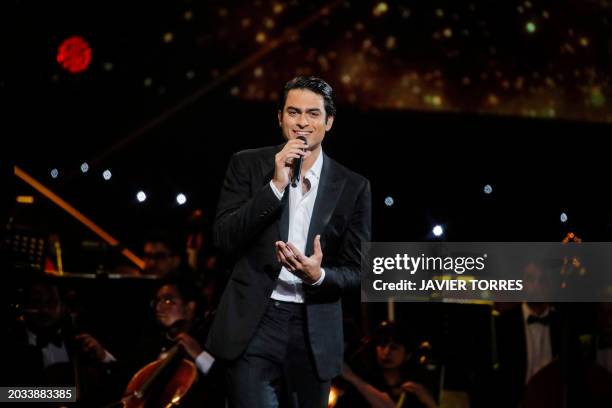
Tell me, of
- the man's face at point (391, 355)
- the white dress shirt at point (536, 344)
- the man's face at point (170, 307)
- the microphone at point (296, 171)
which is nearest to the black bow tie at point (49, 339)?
the man's face at point (170, 307)

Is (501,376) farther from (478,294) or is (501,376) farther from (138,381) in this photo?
(138,381)

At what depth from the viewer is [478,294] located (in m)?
3.15

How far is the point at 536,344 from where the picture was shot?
14.6 feet

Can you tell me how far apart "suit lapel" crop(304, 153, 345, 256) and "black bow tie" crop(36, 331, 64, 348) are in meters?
2.29

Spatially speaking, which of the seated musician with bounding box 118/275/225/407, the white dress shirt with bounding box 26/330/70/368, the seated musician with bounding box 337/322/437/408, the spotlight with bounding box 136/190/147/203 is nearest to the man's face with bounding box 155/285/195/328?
the seated musician with bounding box 118/275/225/407

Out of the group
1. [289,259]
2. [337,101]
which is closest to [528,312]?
[337,101]

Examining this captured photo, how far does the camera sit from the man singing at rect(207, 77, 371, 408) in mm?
1725

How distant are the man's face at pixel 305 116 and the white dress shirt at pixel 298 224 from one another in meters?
0.08

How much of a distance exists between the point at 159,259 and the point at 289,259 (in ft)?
13.2

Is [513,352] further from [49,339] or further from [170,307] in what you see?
[49,339]

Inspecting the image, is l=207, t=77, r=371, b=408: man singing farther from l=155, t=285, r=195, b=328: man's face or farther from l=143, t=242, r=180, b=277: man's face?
l=143, t=242, r=180, b=277: man's face

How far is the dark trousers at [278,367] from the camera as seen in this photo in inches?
68.5

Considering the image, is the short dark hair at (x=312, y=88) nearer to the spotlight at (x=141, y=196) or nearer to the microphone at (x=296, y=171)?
the microphone at (x=296, y=171)

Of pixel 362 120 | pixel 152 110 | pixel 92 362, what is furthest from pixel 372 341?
pixel 152 110
